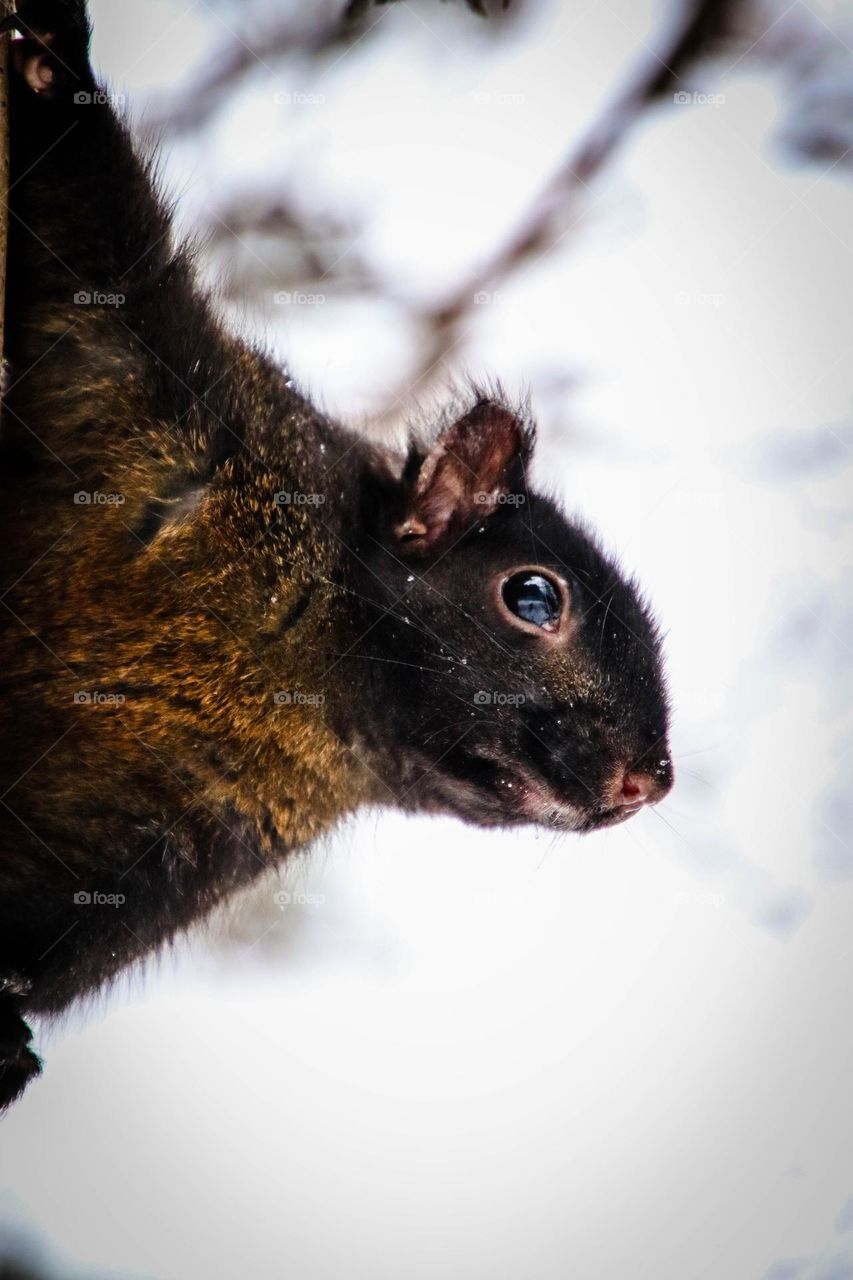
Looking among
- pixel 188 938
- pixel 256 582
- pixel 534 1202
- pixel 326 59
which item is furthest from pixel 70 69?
pixel 534 1202

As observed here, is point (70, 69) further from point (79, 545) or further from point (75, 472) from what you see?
point (79, 545)
